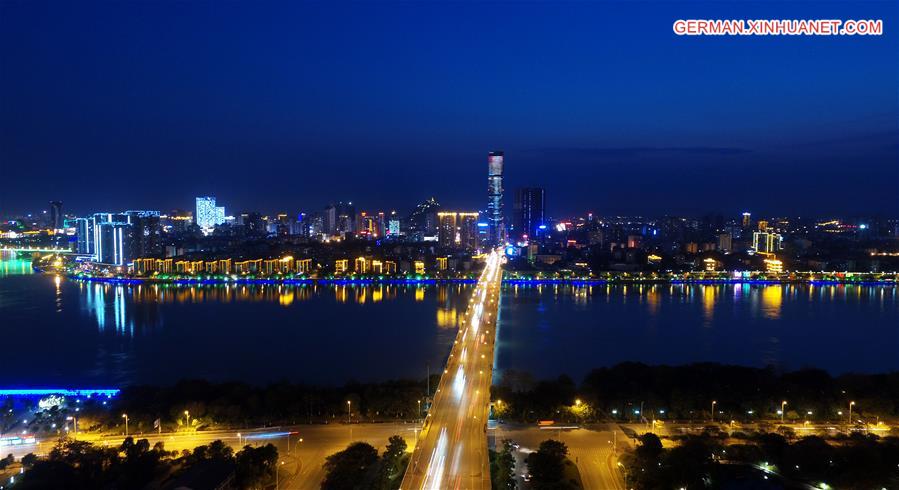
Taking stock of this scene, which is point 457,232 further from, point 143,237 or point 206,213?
point 206,213

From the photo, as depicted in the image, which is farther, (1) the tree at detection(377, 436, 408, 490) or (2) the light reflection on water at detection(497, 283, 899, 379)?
(2) the light reflection on water at detection(497, 283, 899, 379)

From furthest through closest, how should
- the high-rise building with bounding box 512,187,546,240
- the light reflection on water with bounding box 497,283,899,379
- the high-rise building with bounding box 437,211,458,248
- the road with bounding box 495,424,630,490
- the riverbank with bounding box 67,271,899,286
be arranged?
the high-rise building with bounding box 512,187,546,240
the high-rise building with bounding box 437,211,458,248
the riverbank with bounding box 67,271,899,286
the light reflection on water with bounding box 497,283,899,379
the road with bounding box 495,424,630,490

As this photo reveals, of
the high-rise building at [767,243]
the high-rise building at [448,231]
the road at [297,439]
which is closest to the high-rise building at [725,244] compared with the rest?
the high-rise building at [767,243]

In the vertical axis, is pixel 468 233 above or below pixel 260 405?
above

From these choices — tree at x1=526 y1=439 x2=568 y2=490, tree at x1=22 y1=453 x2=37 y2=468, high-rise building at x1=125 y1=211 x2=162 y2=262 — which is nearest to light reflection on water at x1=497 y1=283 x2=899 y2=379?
tree at x1=526 y1=439 x2=568 y2=490

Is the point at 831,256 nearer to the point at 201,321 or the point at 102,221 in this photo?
the point at 201,321

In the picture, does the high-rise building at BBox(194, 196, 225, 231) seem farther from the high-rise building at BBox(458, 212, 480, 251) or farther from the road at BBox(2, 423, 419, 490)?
the road at BBox(2, 423, 419, 490)

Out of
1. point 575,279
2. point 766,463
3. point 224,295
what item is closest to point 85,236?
point 224,295
